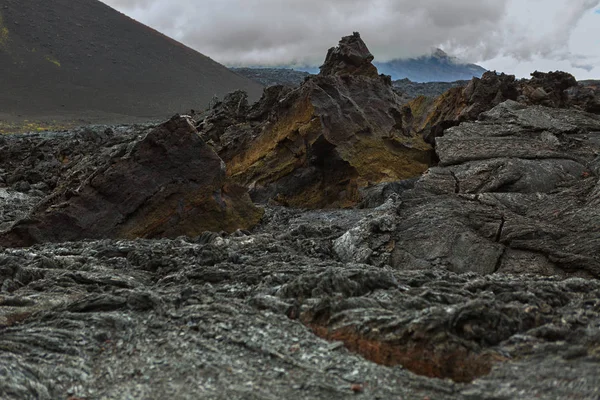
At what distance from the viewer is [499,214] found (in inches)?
649

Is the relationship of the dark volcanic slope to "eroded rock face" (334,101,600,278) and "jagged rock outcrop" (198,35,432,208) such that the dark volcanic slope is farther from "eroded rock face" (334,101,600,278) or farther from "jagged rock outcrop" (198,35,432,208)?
"eroded rock face" (334,101,600,278)

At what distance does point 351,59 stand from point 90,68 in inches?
5152

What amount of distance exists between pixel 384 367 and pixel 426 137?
29.1 m

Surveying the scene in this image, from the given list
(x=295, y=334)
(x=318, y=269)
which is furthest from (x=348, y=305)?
(x=318, y=269)

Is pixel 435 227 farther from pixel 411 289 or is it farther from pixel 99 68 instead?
pixel 99 68

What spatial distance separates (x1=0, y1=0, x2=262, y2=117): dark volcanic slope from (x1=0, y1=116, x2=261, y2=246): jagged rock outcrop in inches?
3889

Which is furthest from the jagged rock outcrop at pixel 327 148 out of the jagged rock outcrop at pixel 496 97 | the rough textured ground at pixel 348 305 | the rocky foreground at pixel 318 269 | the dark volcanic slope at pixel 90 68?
the dark volcanic slope at pixel 90 68

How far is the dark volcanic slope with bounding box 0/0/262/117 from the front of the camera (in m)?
124

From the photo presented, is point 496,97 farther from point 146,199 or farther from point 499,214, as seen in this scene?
point 146,199

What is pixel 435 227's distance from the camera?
53.3ft

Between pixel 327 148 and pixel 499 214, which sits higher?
pixel 327 148

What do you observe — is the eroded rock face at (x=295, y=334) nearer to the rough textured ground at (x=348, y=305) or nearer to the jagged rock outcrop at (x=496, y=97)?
the rough textured ground at (x=348, y=305)

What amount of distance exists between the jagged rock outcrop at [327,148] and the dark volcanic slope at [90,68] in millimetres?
92422

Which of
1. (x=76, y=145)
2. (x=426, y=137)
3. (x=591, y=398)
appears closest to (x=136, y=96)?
(x=76, y=145)
